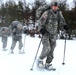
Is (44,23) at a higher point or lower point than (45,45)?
higher

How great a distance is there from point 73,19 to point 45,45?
18.9 meters

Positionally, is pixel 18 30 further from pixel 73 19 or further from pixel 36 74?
pixel 73 19

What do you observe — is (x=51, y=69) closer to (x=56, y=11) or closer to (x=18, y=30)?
(x=56, y=11)

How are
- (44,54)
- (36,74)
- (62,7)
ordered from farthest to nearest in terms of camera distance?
1. (62,7)
2. (44,54)
3. (36,74)

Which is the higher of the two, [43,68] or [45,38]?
[45,38]

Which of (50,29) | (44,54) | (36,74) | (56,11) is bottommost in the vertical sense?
(36,74)

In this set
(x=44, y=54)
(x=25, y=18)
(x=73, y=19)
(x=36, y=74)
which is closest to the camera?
(x=36, y=74)

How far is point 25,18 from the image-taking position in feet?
103

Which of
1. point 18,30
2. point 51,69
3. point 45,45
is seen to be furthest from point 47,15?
point 18,30

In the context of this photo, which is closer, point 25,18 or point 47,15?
point 47,15

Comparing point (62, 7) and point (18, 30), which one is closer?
point (18, 30)

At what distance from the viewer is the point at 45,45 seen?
6.76 meters

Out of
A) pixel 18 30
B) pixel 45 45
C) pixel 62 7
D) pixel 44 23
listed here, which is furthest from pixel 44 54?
pixel 62 7

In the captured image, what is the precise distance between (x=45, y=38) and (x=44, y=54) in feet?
1.32
